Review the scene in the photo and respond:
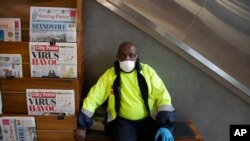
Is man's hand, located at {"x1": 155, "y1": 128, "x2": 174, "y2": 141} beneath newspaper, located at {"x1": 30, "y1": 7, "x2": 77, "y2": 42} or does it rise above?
beneath

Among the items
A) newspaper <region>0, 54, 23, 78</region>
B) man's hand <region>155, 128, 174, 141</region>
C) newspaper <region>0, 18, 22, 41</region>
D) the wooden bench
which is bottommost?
the wooden bench

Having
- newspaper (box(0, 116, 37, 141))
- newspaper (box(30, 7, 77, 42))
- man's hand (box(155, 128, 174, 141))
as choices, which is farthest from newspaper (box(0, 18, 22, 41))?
man's hand (box(155, 128, 174, 141))

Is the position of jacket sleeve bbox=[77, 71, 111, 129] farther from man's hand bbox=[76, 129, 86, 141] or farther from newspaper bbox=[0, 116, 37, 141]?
newspaper bbox=[0, 116, 37, 141]

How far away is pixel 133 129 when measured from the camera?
1.83 meters

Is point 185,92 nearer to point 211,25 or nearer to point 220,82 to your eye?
point 220,82

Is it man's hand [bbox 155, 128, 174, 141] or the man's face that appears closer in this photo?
man's hand [bbox 155, 128, 174, 141]

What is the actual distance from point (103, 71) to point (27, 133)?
68cm

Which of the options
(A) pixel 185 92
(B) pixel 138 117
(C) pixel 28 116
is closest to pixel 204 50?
(A) pixel 185 92

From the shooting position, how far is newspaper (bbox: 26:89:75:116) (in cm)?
176

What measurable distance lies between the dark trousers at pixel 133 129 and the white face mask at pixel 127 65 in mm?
339

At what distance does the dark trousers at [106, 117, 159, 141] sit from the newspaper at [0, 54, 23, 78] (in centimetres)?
69

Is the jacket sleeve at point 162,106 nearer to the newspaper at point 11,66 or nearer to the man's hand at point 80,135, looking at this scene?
the man's hand at point 80,135

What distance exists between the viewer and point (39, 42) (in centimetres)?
172

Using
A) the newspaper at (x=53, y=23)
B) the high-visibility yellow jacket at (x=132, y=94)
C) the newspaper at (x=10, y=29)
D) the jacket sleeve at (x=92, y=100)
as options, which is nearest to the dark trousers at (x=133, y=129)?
the high-visibility yellow jacket at (x=132, y=94)
